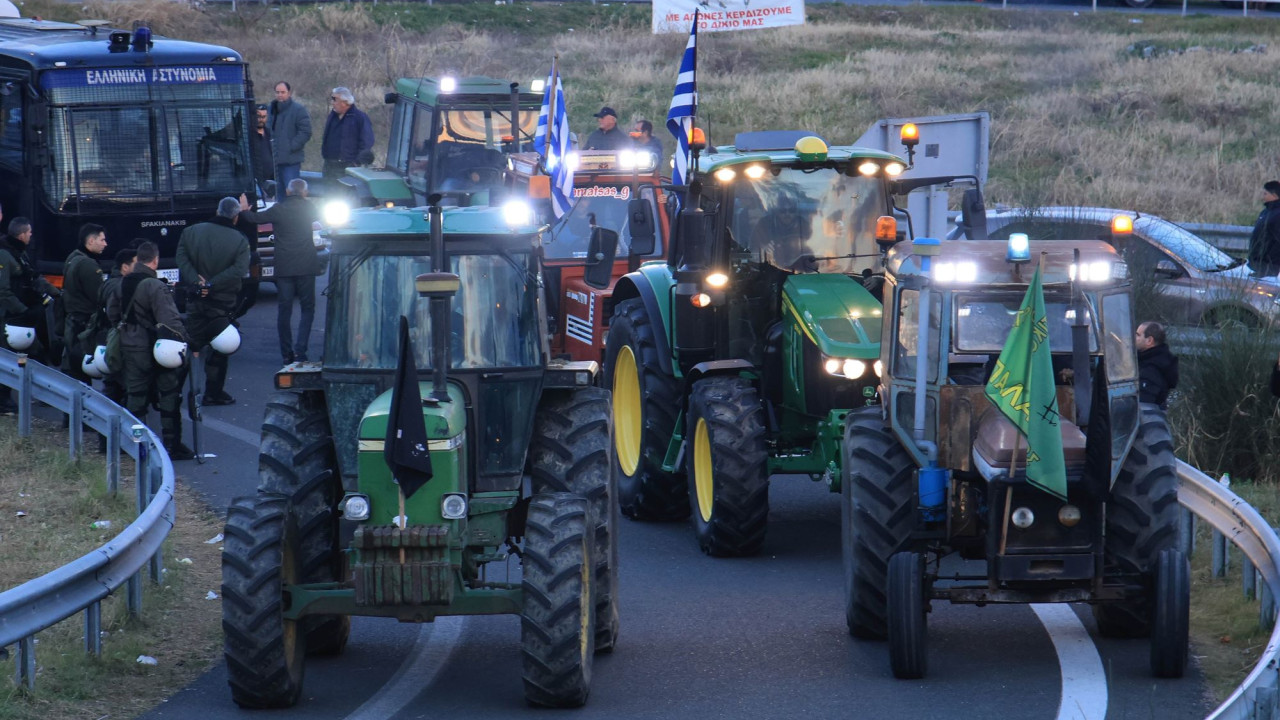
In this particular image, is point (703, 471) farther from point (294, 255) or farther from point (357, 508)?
point (294, 255)

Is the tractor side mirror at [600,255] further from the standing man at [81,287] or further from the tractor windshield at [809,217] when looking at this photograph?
the standing man at [81,287]

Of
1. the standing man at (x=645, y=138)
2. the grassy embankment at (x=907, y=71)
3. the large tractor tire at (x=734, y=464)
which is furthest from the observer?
the grassy embankment at (x=907, y=71)

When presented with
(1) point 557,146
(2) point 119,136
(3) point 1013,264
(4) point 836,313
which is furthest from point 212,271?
(3) point 1013,264

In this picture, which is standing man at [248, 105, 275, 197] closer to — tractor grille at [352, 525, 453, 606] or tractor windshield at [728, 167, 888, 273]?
tractor windshield at [728, 167, 888, 273]

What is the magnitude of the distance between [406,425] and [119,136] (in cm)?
1258

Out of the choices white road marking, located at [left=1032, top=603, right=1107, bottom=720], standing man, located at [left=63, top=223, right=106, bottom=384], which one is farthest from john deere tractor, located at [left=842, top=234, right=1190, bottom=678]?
standing man, located at [left=63, top=223, right=106, bottom=384]

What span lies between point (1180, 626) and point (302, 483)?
4.34 m

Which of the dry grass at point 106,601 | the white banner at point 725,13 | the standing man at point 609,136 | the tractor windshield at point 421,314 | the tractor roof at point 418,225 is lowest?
the dry grass at point 106,601

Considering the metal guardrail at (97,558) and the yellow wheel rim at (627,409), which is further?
the yellow wheel rim at (627,409)

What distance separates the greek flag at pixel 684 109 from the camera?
519 inches

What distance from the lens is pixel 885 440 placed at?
8945 millimetres

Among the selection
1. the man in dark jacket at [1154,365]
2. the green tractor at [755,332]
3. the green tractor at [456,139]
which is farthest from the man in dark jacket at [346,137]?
the man in dark jacket at [1154,365]

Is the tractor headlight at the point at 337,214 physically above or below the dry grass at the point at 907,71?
above

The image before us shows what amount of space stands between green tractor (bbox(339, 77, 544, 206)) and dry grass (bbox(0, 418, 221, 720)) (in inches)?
267
